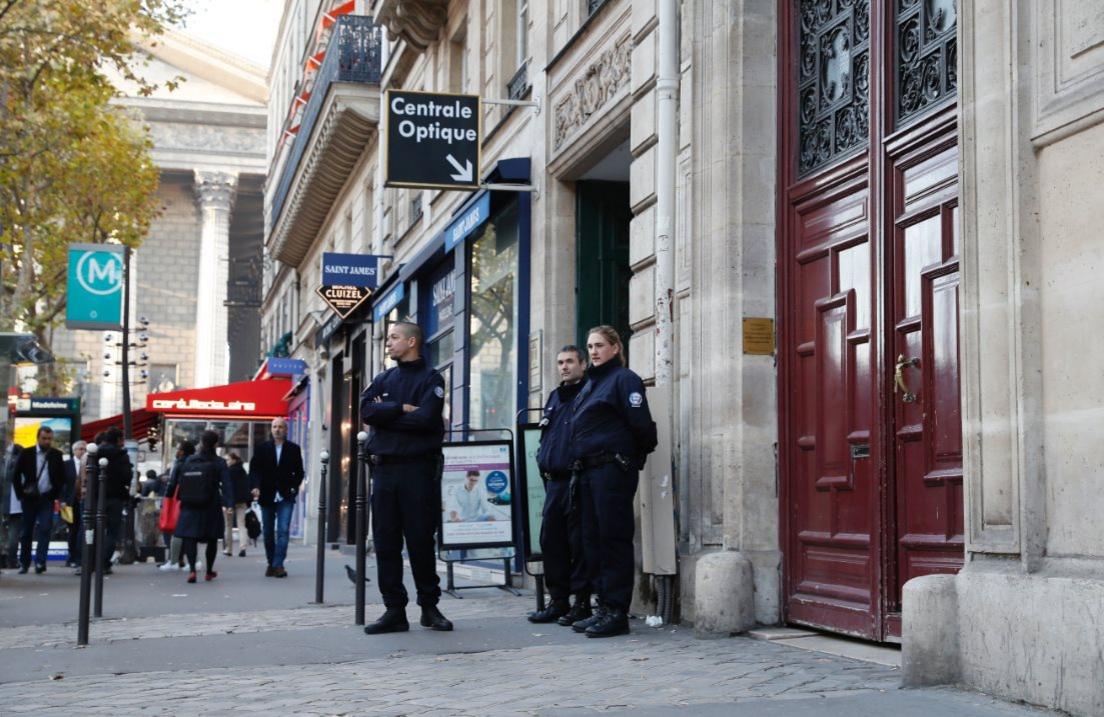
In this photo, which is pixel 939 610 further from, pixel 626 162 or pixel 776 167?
pixel 626 162

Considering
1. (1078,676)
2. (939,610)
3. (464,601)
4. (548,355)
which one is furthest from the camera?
(548,355)

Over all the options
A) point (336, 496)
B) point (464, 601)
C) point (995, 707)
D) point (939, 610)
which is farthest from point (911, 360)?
point (336, 496)

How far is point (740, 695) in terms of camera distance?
249 inches

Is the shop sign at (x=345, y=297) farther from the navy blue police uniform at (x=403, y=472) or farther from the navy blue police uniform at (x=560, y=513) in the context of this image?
the navy blue police uniform at (x=403, y=472)

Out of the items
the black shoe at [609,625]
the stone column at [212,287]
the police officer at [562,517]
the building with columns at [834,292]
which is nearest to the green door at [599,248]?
the building with columns at [834,292]

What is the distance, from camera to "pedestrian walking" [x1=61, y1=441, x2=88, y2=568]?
19484mm

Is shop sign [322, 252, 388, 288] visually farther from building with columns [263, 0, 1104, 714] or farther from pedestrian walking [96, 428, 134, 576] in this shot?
building with columns [263, 0, 1104, 714]

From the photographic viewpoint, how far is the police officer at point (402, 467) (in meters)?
9.19

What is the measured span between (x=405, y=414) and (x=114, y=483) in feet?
34.1

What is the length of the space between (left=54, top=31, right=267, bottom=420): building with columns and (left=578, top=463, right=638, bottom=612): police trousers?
70.7m

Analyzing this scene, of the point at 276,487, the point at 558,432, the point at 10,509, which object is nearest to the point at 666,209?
the point at 558,432

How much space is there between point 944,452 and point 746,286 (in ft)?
7.45

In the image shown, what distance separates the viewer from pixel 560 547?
9.88 m

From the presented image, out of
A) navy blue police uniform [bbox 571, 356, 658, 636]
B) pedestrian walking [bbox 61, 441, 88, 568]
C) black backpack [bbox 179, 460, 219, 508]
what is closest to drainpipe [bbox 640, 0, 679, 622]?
navy blue police uniform [bbox 571, 356, 658, 636]
